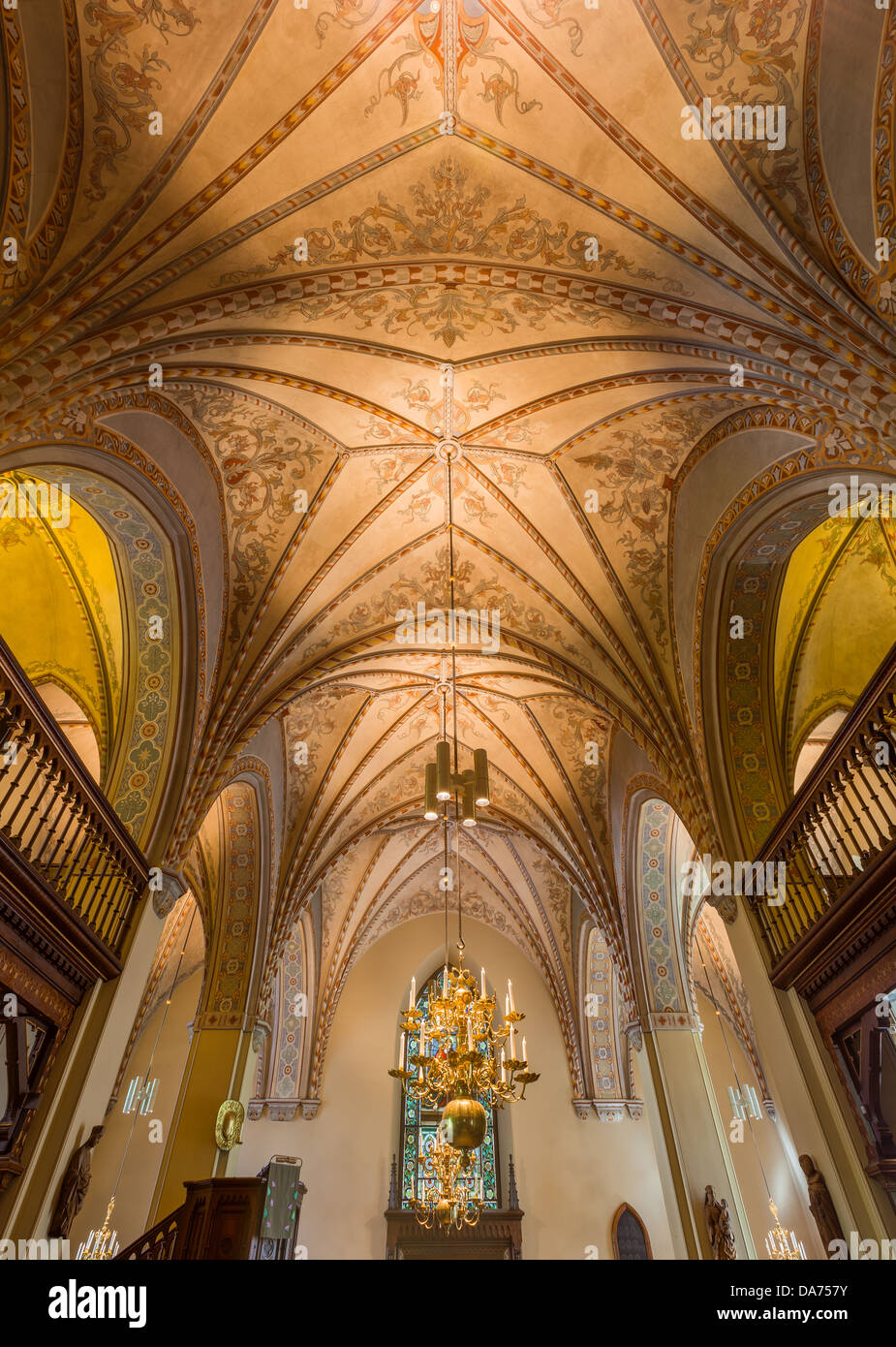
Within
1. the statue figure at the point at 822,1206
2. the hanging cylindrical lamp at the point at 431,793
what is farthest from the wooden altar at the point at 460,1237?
the hanging cylindrical lamp at the point at 431,793

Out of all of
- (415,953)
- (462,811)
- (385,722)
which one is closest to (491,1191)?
(415,953)

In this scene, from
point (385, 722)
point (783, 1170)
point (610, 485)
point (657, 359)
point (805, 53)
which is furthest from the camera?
point (783, 1170)

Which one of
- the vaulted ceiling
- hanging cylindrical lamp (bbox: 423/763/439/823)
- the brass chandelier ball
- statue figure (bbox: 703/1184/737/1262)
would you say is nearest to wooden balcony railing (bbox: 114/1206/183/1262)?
the brass chandelier ball

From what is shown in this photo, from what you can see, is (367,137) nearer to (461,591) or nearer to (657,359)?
(657,359)

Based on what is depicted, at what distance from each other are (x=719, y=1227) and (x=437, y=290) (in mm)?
10760

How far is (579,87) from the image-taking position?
20.0ft

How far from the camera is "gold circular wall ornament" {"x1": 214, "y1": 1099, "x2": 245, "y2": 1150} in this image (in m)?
10.0

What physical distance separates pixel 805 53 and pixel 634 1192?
650 inches

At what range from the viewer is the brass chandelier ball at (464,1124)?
7109 mm

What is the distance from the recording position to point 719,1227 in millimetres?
8906

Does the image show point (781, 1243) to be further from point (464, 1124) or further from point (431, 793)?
point (431, 793)

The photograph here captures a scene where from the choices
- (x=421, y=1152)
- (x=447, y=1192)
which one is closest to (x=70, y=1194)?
(x=447, y=1192)

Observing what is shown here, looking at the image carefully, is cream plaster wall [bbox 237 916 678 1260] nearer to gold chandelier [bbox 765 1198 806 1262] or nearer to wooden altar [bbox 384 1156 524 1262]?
wooden altar [bbox 384 1156 524 1262]

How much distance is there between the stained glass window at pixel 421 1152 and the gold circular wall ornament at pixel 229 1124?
4239mm
